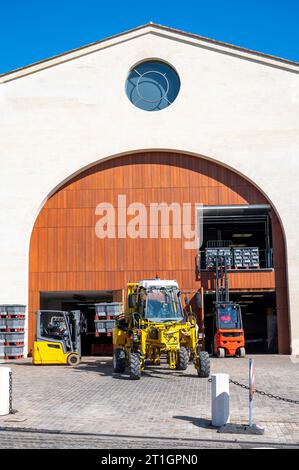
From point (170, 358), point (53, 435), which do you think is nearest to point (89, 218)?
point (170, 358)

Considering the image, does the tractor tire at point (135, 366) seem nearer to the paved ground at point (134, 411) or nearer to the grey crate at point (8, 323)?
the paved ground at point (134, 411)

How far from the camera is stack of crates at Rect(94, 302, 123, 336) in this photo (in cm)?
2247

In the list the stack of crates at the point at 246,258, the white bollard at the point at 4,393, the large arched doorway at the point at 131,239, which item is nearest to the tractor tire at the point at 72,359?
the large arched doorway at the point at 131,239

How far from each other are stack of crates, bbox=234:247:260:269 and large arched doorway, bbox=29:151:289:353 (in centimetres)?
47

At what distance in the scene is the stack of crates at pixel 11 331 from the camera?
22.7 m

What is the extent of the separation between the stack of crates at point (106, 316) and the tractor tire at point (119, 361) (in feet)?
17.9

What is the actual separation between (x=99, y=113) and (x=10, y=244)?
7004 mm

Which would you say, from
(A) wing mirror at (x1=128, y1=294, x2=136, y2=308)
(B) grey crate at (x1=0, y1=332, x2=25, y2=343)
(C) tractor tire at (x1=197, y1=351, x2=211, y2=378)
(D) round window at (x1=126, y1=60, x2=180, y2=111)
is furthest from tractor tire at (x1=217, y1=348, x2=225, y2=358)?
(D) round window at (x1=126, y1=60, x2=180, y2=111)

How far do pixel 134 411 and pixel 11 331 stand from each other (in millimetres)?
12927

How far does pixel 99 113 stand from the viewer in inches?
968

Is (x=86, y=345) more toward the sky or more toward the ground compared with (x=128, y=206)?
more toward the ground

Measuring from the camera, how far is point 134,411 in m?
11.0
